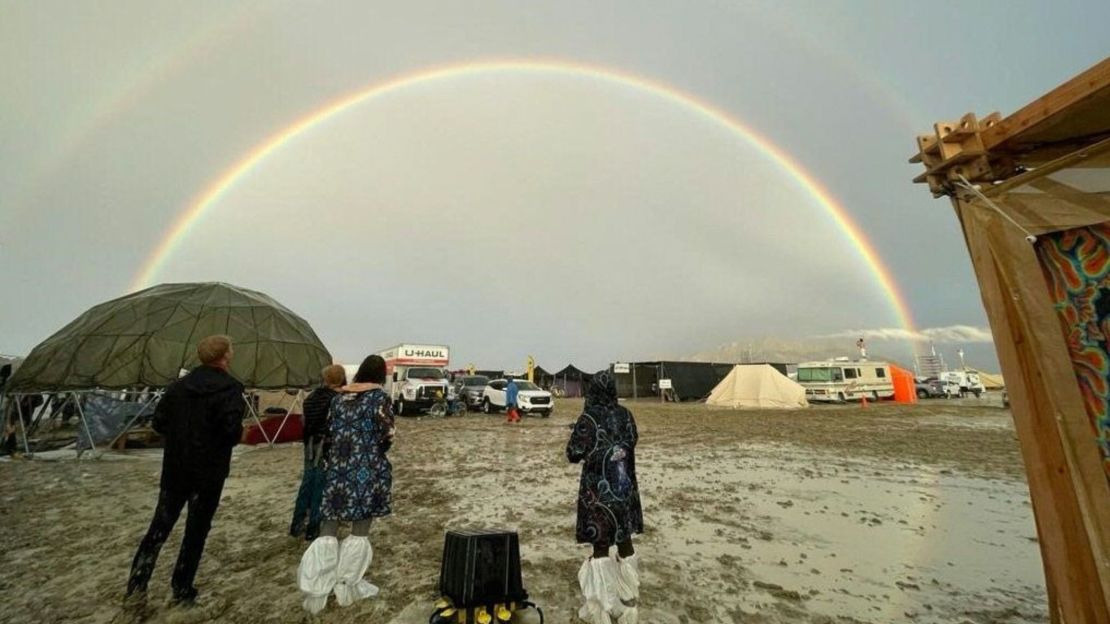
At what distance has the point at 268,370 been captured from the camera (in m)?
13.4

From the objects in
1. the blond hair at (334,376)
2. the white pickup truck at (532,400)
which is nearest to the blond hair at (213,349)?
the blond hair at (334,376)

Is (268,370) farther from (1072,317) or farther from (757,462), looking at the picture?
(1072,317)

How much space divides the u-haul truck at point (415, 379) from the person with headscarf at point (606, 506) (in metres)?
18.9

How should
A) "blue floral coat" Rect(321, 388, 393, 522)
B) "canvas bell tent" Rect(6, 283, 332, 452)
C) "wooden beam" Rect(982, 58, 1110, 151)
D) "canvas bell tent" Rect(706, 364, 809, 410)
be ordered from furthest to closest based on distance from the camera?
"canvas bell tent" Rect(706, 364, 809, 410)
"canvas bell tent" Rect(6, 283, 332, 452)
"blue floral coat" Rect(321, 388, 393, 522)
"wooden beam" Rect(982, 58, 1110, 151)

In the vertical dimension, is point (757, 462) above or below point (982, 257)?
below

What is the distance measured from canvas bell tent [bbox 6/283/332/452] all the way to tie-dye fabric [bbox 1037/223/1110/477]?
1465 centimetres

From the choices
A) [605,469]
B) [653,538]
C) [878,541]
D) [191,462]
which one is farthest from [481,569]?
[878,541]

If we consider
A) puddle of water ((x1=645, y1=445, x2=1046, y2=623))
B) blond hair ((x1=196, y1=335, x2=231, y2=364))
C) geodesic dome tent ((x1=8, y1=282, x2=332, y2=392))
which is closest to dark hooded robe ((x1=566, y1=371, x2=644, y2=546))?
puddle of water ((x1=645, y1=445, x2=1046, y2=623))

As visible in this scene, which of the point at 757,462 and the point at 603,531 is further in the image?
the point at 757,462

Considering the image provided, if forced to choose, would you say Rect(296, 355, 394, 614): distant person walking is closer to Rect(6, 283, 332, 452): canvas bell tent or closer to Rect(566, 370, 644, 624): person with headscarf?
Rect(566, 370, 644, 624): person with headscarf

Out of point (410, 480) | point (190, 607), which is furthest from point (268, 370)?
point (190, 607)

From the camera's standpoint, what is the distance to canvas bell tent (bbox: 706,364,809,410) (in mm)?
28531

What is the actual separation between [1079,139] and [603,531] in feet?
12.2

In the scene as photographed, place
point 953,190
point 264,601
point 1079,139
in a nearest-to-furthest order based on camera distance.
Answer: point 1079,139, point 953,190, point 264,601
